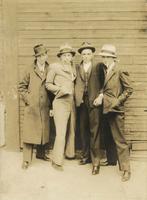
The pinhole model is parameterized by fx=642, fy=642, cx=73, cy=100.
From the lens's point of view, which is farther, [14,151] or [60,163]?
[14,151]

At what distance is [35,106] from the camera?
9.70 metres

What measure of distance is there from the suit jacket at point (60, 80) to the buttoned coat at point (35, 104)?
150 millimetres

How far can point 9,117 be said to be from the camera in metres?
10.3

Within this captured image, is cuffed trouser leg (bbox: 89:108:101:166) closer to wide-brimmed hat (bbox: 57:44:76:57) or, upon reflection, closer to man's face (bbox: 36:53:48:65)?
wide-brimmed hat (bbox: 57:44:76:57)

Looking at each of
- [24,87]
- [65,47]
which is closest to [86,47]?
[65,47]

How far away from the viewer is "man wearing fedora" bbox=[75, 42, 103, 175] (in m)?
Result: 9.47

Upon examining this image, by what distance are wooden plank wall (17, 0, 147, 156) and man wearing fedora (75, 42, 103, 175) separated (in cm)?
58

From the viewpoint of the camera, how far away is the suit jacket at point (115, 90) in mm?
9312

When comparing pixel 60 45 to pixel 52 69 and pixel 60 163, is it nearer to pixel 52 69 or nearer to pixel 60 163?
pixel 52 69

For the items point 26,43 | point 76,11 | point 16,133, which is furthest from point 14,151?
point 76,11

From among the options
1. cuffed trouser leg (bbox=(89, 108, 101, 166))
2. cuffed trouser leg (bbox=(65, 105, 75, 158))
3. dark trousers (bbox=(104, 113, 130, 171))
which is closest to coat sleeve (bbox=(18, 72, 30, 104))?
cuffed trouser leg (bbox=(65, 105, 75, 158))

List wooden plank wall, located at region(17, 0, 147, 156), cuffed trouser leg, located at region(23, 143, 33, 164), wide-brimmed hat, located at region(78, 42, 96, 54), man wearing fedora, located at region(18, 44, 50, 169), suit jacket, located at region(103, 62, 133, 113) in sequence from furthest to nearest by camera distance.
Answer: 1. wooden plank wall, located at region(17, 0, 147, 156)
2. cuffed trouser leg, located at region(23, 143, 33, 164)
3. man wearing fedora, located at region(18, 44, 50, 169)
4. wide-brimmed hat, located at region(78, 42, 96, 54)
5. suit jacket, located at region(103, 62, 133, 113)

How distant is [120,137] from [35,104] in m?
1.39

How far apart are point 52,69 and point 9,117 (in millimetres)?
1239
